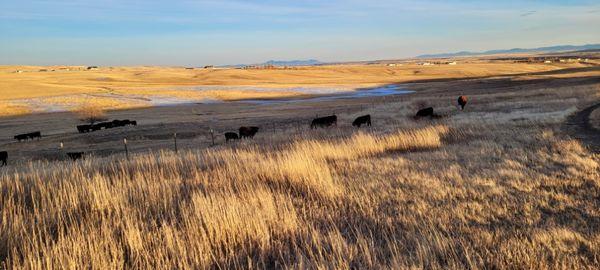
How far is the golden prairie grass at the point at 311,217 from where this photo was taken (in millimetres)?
4070

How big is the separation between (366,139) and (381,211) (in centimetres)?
646

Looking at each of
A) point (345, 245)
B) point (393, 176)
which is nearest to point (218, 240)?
point (345, 245)

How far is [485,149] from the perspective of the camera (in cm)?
1081

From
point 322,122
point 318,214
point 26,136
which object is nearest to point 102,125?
point 26,136

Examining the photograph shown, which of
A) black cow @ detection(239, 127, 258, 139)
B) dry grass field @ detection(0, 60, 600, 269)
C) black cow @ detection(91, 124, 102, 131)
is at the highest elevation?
dry grass field @ detection(0, 60, 600, 269)

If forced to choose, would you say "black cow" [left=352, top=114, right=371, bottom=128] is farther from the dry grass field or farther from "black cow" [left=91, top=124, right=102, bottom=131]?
"black cow" [left=91, top=124, right=102, bottom=131]

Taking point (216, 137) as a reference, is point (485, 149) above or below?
above

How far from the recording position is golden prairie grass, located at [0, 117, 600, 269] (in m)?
4.07

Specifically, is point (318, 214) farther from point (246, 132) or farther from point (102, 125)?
point (102, 125)

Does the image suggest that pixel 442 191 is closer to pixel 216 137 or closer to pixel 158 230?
pixel 158 230

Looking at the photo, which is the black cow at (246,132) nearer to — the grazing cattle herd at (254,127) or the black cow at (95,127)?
the grazing cattle herd at (254,127)

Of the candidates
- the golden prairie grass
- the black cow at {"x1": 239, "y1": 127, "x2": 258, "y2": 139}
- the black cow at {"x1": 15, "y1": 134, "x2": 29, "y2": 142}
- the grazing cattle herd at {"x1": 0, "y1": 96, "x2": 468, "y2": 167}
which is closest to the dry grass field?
the golden prairie grass

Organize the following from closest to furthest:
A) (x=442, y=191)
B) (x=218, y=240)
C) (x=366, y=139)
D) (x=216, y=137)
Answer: (x=218, y=240) < (x=442, y=191) < (x=366, y=139) < (x=216, y=137)

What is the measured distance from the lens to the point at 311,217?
5352 mm
